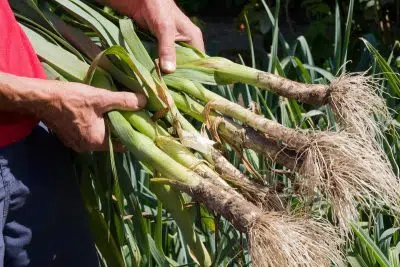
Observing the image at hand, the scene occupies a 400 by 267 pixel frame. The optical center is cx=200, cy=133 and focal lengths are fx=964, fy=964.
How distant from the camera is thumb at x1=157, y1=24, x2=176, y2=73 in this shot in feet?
A: 5.82

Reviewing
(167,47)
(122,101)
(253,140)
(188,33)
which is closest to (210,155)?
(253,140)

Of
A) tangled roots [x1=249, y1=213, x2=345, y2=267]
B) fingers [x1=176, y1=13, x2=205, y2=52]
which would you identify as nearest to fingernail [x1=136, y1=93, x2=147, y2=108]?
fingers [x1=176, y1=13, x2=205, y2=52]

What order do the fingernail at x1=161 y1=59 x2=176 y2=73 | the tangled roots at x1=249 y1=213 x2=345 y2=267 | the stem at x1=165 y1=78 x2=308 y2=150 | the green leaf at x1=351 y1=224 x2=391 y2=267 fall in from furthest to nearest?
the green leaf at x1=351 y1=224 x2=391 y2=267 < the fingernail at x1=161 y1=59 x2=176 y2=73 < the stem at x1=165 y1=78 x2=308 y2=150 < the tangled roots at x1=249 y1=213 x2=345 y2=267

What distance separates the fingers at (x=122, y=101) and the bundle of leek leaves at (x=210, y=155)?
0.05 ft

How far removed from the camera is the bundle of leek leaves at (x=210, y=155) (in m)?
1.46

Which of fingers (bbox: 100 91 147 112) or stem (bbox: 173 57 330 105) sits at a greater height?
fingers (bbox: 100 91 147 112)

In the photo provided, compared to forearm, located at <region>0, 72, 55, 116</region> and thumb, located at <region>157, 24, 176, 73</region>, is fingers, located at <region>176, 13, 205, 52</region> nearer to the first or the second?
thumb, located at <region>157, 24, 176, 73</region>

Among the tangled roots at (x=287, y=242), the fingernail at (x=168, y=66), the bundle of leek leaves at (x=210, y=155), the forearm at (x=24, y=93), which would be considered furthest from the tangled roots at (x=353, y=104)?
the forearm at (x=24, y=93)

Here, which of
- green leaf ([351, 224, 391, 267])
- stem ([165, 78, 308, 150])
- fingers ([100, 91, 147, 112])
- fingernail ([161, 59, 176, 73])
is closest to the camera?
stem ([165, 78, 308, 150])

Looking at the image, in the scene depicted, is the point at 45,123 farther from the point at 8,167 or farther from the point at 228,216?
the point at 228,216

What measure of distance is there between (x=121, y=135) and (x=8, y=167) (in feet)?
0.65

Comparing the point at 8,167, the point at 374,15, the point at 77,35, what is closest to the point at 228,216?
the point at 8,167

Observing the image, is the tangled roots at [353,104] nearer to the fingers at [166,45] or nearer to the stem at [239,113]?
the stem at [239,113]

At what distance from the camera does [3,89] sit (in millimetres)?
1541
